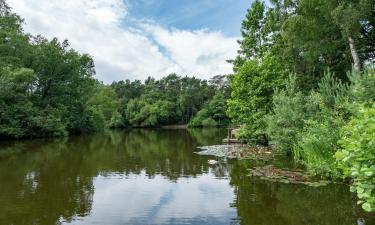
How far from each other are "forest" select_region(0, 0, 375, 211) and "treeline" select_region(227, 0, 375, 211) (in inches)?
1.3

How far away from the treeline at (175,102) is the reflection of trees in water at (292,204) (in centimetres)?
5898

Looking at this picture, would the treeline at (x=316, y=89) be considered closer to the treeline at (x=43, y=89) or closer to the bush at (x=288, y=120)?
the bush at (x=288, y=120)

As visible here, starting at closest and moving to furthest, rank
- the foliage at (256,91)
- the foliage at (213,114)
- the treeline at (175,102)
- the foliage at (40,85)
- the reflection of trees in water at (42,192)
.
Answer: the reflection of trees in water at (42,192), the foliage at (256,91), the foliage at (40,85), the foliage at (213,114), the treeline at (175,102)

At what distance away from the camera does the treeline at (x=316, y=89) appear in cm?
411

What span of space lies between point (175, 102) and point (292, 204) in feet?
224

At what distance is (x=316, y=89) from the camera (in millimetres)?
19922

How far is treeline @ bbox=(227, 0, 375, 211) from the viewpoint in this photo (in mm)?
4113

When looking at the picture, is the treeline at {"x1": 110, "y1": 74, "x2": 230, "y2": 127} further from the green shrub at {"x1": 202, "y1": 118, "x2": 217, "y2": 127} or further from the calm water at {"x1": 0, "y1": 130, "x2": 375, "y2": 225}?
the calm water at {"x1": 0, "y1": 130, "x2": 375, "y2": 225}

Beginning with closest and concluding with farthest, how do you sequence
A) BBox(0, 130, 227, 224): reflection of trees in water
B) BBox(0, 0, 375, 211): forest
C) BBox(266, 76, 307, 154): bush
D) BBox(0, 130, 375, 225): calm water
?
1. BBox(0, 130, 375, 225): calm water
2. BBox(0, 130, 227, 224): reflection of trees in water
3. BBox(0, 0, 375, 211): forest
4. BBox(266, 76, 307, 154): bush

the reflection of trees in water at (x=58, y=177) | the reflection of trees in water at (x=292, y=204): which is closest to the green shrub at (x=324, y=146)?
the reflection of trees in water at (x=292, y=204)

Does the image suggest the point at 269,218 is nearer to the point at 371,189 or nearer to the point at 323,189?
the point at 323,189

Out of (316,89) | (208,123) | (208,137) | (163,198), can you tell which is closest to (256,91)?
(316,89)

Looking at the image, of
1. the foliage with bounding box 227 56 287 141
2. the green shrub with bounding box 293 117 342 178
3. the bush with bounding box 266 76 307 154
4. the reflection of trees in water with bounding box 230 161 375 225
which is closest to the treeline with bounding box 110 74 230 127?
the foliage with bounding box 227 56 287 141

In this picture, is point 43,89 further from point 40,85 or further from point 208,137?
point 208,137
